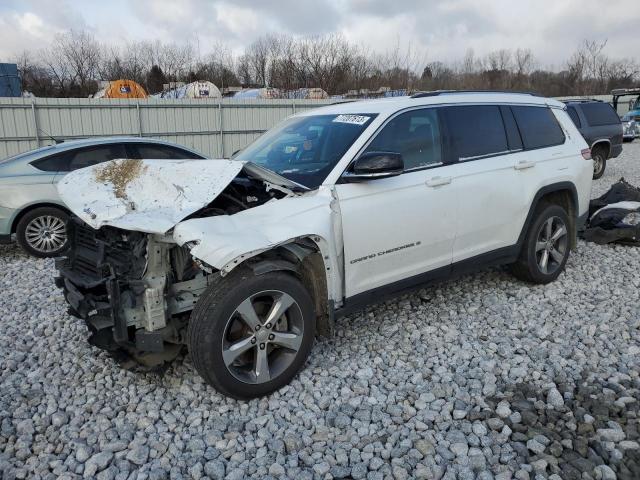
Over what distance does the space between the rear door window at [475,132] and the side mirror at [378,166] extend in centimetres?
95

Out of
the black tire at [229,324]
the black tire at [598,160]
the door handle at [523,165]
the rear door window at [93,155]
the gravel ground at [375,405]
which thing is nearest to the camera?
the gravel ground at [375,405]

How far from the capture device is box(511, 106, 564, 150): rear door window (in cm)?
489

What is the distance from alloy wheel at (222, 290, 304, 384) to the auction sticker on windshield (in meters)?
1.51

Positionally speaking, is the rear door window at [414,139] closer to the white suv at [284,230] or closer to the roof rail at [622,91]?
the white suv at [284,230]

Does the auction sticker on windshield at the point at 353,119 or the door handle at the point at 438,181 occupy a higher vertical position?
the auction sticker on windshield at the point at 353,119

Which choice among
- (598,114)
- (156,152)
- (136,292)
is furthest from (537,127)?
(598,114)

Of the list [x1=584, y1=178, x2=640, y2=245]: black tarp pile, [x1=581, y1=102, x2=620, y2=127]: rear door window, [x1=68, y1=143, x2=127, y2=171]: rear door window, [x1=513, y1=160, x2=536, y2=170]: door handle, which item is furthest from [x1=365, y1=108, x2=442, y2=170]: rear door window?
[x1=581, y1=102, x2=620, y2=127]: rear door window

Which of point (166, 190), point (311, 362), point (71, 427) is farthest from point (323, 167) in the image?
point (71, 427)

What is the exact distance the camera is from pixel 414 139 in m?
4.05

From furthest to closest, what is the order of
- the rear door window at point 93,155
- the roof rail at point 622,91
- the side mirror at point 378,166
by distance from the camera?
the roof rail at point 622,91 < the rear door window at point 93,155 < the side mirror at point 378,166

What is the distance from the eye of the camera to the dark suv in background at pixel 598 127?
489 inches

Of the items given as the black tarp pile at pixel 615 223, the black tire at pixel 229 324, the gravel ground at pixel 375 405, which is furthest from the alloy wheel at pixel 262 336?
the black tarp pile at pixel 615 223

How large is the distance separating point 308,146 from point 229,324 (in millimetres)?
1677

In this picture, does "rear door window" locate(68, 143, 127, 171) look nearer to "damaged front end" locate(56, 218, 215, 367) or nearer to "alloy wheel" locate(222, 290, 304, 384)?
"damaged front end" locate(56, 218, 215, 367)
